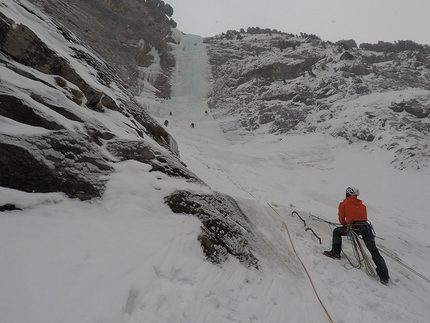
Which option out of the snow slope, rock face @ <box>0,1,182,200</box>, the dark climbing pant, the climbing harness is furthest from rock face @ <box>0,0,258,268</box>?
the climbing harness

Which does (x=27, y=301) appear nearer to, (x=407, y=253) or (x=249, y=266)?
(x=249, y=266)

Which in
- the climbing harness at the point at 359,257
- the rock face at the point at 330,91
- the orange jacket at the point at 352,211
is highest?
the rock face at the point at 330,91

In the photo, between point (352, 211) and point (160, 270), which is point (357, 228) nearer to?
point (352, 211)

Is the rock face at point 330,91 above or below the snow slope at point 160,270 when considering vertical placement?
above

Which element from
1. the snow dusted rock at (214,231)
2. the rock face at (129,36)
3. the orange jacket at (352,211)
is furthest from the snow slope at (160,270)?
the rock face at (129,36)

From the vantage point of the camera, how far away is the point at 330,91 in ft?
79.7

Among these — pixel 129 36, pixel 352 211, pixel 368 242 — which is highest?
pixel 129 36

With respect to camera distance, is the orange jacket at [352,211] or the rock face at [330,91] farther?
the rock face at [330,91]

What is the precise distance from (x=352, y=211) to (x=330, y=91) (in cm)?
2388

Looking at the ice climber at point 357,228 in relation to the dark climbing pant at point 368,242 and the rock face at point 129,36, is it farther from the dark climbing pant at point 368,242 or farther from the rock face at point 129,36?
the rock face at point 129,36

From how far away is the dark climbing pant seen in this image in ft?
13.1

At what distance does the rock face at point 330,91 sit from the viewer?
16.5m

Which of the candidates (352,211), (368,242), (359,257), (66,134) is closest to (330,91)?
(352,211)

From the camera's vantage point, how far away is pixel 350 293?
357 centimetres
